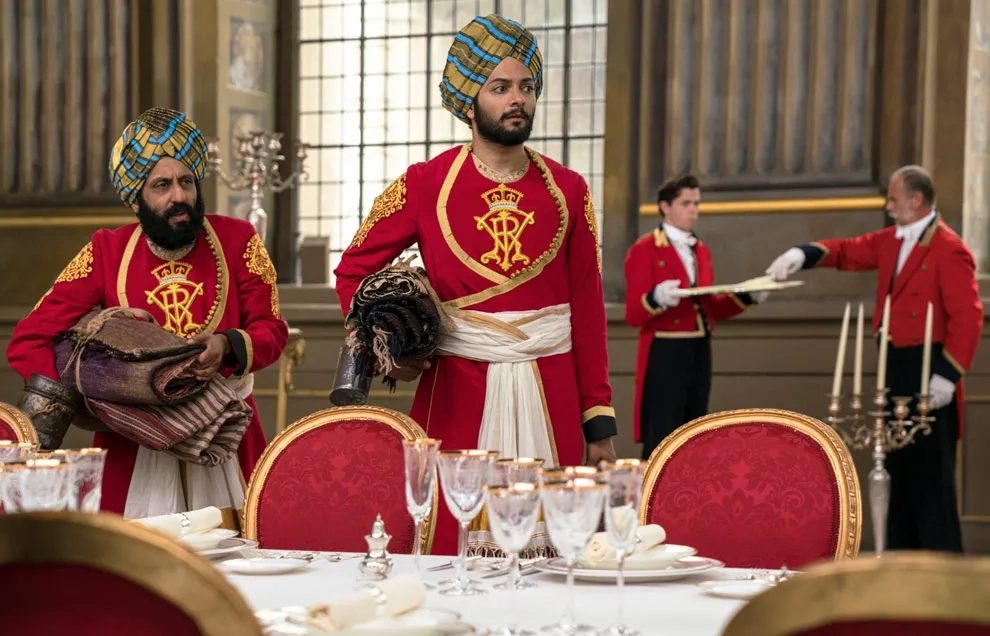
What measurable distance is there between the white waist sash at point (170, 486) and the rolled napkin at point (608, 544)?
1552 mm

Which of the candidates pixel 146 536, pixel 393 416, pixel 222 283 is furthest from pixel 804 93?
pixel 146 536

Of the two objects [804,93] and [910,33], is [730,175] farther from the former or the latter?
[910,33]

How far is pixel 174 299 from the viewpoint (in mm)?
3520

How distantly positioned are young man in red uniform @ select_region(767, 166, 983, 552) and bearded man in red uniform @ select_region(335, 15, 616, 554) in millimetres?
2548

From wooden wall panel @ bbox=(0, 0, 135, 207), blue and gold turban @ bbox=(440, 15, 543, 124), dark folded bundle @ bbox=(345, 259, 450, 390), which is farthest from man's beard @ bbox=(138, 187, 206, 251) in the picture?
wooden wall panel @ bbox=(0, 0, 135, 207)

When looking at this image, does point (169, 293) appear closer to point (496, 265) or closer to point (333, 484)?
point (496, 265)

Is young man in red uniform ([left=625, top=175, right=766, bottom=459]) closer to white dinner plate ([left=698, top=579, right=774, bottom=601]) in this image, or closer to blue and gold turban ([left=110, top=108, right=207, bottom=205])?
blue and gold turban ([left=110, top=108, right=207, bottom=205])

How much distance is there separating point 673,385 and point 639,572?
3.82 metres

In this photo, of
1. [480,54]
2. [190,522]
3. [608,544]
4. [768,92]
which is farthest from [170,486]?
[768,92]

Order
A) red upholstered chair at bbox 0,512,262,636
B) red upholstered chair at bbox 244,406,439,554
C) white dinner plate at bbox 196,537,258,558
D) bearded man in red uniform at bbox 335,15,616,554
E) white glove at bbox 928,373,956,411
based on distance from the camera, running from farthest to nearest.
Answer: white glove at bbox 928,373,956,411 < bearded man in red uniform at bbox 335,15,616,554 < red upholstered chair at bbox 244,406,439,554 < white dinner plate at bbox 196,537,258,558 < red upholstered chair at bbox 0,512,262,636

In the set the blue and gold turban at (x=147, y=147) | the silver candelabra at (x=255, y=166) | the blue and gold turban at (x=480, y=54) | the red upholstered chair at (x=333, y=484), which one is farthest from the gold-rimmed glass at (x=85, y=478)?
the silver candelabra at (x=255, y=166)

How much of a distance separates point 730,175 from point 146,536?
5592 mm

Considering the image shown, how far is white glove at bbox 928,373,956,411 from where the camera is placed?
5.38 m

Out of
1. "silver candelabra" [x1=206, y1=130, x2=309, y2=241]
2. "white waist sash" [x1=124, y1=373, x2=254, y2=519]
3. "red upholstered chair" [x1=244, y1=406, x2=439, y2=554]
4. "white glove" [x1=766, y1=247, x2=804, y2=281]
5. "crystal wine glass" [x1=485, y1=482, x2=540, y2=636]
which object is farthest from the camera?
"silver candelabra" [x1=206, y1=130, x2=309, y2=241]
